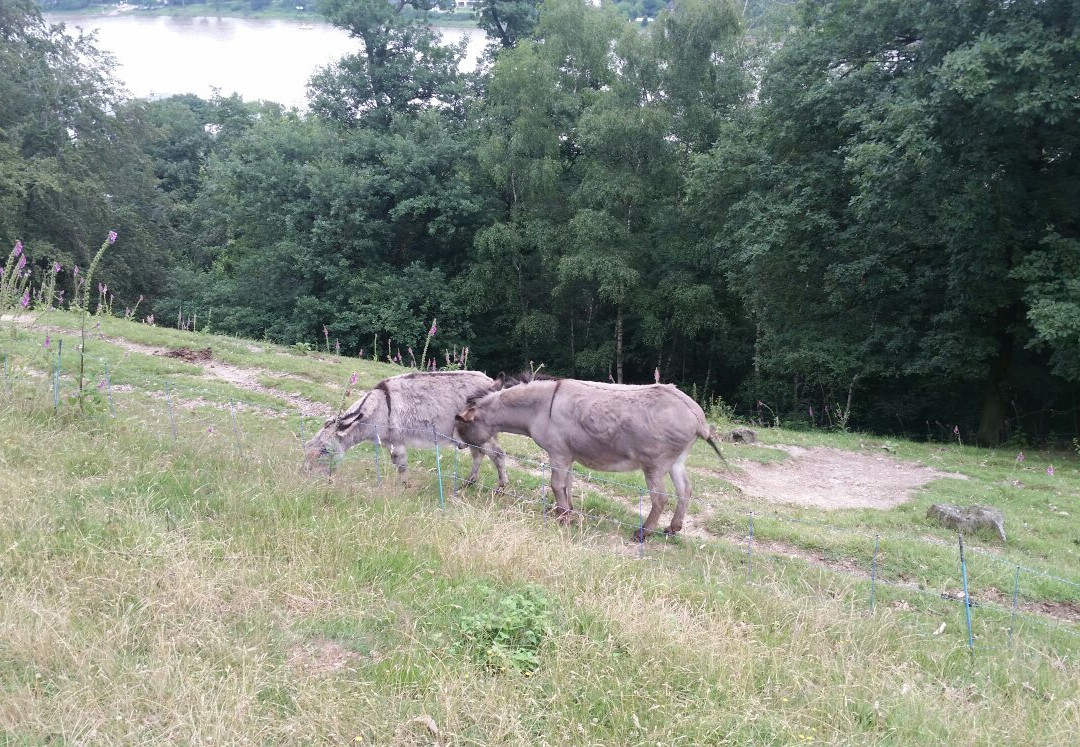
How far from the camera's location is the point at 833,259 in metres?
20.0

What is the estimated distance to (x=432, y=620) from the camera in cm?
427

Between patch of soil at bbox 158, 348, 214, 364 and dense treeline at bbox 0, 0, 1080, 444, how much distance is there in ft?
40.6

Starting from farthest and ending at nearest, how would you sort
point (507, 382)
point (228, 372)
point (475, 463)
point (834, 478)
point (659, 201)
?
point (659, 201), point (228, 372), point (834, 478), point (507, 382), point (475, 463)

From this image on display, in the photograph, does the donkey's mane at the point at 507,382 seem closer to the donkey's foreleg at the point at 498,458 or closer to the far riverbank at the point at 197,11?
the donkey's foreleg at the point at 498,458

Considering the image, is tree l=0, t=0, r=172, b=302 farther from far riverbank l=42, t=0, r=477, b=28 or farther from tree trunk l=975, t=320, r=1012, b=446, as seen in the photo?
far riverbank l=42, t=0, r=477, b=28

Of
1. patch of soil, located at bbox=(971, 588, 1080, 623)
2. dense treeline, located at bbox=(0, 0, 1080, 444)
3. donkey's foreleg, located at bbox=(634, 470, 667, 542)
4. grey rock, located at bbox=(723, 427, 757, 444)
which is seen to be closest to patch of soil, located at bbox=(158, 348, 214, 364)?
donkey's foreleg, located at bbox=(634, 470, 667, 542)

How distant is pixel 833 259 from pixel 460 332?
14.6 metres

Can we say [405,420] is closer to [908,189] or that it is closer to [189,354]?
[189,354]

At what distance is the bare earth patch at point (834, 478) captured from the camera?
1028cm

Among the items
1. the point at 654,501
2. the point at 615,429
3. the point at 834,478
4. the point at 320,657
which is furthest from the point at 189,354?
the point at 834,478

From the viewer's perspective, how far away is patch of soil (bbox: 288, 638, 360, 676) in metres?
3.79

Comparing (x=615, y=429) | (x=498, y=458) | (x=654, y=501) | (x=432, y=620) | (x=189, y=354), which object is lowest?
(x=432, y=620)

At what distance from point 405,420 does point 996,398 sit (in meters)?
16.7

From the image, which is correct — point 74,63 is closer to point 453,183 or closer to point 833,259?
point 453,183
